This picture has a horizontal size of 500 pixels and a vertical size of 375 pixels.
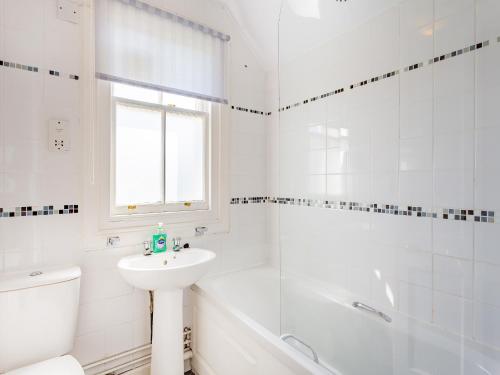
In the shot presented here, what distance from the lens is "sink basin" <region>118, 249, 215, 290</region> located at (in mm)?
1343

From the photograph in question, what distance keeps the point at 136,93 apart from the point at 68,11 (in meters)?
0.51

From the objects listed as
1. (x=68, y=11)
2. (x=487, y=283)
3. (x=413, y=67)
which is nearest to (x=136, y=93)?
(x=68, y=11)

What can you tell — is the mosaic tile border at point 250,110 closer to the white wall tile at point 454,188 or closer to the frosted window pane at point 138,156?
the frosted window pane at point 138,156

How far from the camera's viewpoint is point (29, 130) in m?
1.36

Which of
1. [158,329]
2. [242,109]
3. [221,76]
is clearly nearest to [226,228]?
[158,329]

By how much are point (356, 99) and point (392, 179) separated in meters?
0.52

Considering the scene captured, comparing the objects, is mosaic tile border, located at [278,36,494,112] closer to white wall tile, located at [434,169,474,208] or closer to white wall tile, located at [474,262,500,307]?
white wall tile, located at [434,169,474,208]

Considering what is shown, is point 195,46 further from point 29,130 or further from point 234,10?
point 29,130

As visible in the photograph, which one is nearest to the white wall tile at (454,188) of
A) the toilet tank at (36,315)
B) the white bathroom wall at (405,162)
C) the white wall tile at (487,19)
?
the white bathroom wall at (405,162)

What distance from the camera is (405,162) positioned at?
140 cm

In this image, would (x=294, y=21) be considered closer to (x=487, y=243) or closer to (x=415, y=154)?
(x=415, y=154)

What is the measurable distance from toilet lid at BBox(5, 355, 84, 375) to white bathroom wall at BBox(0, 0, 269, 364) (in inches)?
13.4

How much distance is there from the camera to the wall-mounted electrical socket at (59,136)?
4.62 ft

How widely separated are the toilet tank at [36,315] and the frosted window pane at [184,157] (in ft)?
2.59
